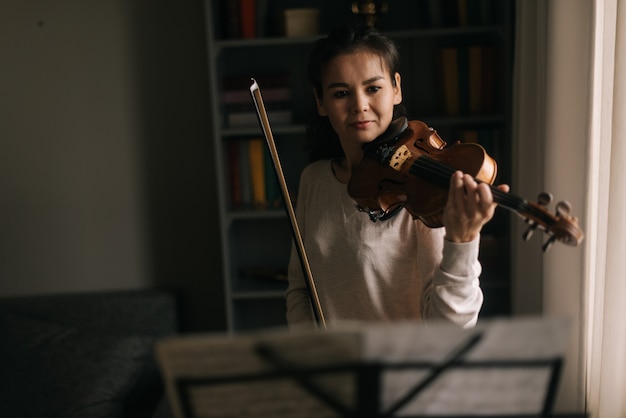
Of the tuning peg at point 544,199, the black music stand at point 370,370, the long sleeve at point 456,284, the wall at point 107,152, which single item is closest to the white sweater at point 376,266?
the long sleeve at point 456,284

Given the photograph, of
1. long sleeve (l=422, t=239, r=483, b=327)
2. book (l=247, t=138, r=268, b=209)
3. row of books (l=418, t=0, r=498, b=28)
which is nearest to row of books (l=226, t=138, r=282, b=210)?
book (l=247, t=138, r=268, b=209)

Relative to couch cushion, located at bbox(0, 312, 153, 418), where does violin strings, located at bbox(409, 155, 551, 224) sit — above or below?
above

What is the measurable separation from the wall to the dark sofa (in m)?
0.16

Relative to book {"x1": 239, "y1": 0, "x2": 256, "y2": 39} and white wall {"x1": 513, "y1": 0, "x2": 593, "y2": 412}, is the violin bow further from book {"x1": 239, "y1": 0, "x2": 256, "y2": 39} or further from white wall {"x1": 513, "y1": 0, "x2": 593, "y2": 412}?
book {"x1": 239, "y1": 0, "x2": 256, "y2": 39}

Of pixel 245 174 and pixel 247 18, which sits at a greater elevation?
pixel 247 18

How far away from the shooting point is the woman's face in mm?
1251

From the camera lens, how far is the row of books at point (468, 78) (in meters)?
2.48

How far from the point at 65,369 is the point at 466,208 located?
1641 millimetres

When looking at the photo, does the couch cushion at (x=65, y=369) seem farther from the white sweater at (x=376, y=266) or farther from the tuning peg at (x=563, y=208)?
the tuning peg at (x=563, y=208)

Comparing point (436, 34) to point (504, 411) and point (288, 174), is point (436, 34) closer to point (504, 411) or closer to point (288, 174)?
point (288, 174)

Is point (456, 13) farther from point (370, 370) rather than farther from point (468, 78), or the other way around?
point (370, 370)

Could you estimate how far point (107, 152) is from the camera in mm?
2785

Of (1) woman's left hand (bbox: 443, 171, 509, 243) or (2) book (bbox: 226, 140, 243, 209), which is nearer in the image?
(1) woman's left hand (bbox: 443, 171, 509, 243)

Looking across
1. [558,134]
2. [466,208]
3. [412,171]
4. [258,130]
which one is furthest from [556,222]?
[258,130]
